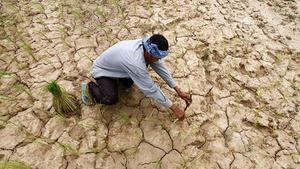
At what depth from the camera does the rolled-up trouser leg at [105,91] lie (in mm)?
2646

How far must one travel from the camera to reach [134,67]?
7.80ft

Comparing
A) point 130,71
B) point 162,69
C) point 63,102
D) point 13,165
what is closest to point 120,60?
point 130,71

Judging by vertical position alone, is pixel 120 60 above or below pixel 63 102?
above

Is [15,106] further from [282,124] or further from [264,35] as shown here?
[264,35]

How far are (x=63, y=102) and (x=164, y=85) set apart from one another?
87 cm

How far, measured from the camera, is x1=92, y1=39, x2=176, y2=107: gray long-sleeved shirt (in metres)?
2.39

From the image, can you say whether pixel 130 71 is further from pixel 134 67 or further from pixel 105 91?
pixel 105 91

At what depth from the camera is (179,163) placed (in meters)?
2.46

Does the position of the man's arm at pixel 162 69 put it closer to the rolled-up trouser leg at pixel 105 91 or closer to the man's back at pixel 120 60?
the man's back at pixel 120 60

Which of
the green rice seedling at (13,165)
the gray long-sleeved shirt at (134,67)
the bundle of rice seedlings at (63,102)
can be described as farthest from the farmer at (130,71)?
the green rice seedling at (13,165)

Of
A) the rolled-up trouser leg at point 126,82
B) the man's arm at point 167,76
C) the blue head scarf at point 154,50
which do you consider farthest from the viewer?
the rolled-up trouser leg at point 126,82

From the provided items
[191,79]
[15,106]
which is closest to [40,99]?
[15,106]

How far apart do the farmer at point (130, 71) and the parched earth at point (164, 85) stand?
5.3 inches

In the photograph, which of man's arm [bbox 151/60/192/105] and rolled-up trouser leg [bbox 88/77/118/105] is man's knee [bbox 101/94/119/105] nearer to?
rolled-up trouser leg [bbox 88/77/118/105]
